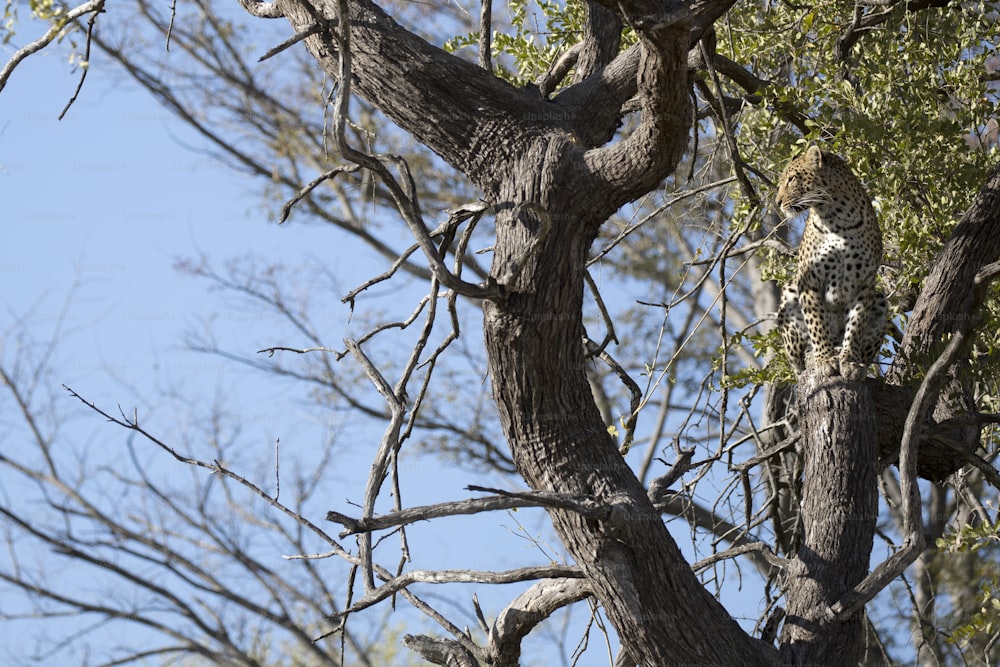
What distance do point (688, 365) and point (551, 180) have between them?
8401mm

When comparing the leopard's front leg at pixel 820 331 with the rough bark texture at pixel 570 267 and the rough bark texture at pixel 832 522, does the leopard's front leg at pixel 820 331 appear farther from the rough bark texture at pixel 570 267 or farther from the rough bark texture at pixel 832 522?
the rough bark texture at pixel 570 267

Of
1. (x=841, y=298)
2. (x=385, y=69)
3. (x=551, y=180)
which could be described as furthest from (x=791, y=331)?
(x=385, y=69)

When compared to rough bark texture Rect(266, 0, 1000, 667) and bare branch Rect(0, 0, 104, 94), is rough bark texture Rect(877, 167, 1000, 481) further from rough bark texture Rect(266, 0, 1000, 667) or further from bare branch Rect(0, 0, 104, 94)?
bare branch Rect(0, 0, 104, 94)

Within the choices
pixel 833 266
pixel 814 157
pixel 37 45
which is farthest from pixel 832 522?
pixel 37 45

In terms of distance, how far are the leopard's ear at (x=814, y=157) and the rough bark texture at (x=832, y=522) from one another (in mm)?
967

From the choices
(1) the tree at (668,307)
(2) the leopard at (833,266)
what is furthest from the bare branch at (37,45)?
(2) the leopard at (833,266)

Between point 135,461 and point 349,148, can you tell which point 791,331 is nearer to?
point 349,148

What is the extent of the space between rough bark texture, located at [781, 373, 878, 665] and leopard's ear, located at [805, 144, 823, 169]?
967 millimetres

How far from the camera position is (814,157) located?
177 inches

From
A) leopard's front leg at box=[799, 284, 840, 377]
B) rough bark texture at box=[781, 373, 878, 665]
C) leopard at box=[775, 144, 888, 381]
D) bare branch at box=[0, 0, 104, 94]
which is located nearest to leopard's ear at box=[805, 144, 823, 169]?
leopard at box=[775, 144, 888, 381]

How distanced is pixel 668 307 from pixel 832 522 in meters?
1.09

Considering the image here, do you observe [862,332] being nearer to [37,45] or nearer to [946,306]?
[946,306]

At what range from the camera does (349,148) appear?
269 centimetres

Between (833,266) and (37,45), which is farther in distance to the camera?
(833,266)
